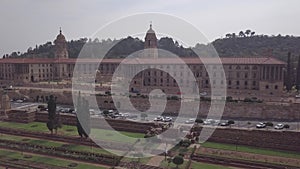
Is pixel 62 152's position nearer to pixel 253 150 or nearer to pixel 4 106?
pixel 253 150

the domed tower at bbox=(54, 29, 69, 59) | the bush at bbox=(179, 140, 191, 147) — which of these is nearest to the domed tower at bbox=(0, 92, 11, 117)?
the bush at bbox=(179, 140, 191, 147)

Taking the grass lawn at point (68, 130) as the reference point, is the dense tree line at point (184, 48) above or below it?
above

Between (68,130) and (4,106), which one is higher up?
(4,106)

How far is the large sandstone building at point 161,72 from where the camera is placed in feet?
138

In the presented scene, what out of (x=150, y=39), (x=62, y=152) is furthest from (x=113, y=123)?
(x=150, y=39)

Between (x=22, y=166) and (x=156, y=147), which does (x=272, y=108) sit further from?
(x=22, y=166)

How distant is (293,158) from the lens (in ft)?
76.9

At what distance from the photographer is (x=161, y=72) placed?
4838 cm

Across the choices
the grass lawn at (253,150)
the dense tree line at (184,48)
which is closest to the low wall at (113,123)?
the grass lawn at (253,150)

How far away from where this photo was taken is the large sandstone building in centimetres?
4216

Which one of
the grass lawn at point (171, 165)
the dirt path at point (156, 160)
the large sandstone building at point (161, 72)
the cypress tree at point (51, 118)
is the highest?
the large sandstone building at point (161, 72)

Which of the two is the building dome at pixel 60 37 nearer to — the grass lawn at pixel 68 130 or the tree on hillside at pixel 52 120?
the grass lawn at pixel 68 130

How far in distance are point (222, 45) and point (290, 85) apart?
190 ft

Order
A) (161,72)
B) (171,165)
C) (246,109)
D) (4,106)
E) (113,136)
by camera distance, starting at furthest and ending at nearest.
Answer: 1. (161,72)
2. (4,106)
3. (246,109)
4. (113,136)
5. (171,165)
